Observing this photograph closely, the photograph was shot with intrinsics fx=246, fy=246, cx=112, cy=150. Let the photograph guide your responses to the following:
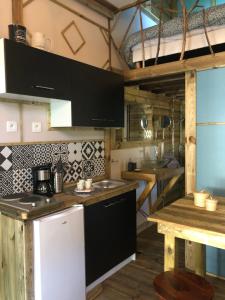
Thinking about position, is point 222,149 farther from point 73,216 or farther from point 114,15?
point 114,15

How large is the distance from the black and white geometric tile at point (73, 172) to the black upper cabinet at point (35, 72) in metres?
0.79

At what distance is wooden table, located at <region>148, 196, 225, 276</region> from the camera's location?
4.63 ft

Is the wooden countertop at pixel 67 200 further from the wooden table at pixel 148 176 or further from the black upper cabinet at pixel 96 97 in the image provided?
the black upper cabinet at pixel 96 97

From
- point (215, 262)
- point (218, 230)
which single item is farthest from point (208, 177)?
point (218, 230)

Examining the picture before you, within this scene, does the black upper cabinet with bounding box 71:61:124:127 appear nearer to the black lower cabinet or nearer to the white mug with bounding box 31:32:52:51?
the white mug with bounding box 31:32:52:51

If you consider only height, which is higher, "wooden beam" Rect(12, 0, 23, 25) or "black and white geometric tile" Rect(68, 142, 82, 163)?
"wooden beam" Rect(12, 0, 23, 25)

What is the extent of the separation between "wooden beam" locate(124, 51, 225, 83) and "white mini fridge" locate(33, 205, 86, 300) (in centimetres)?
168

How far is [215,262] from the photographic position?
244 cm

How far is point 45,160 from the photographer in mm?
2344

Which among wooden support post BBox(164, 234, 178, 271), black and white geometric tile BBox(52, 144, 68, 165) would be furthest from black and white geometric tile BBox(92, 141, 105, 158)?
wooden support post BBox(164, 234, 178, 271)

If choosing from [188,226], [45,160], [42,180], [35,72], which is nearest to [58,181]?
[42,180]

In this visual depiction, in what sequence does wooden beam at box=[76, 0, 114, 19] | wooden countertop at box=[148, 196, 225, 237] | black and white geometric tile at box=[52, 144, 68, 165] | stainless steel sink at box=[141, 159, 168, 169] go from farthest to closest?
stainless steel sink at box=[141, 159, 168, 169] → wooden beam at box=[76, 0, 114, 19] → black and white geometric tile at box=[52, 144, 68, 165] → wooden countertop at box=[148, 196, 225, 237]

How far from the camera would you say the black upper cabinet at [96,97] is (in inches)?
87.4

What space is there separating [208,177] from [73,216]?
140cm
